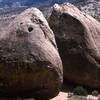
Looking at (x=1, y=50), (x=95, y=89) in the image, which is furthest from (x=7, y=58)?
(x=95, y=89)

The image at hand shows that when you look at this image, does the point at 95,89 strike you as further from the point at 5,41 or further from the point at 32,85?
the point at 5,41

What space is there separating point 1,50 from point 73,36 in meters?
3.41

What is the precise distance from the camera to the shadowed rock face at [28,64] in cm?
1043

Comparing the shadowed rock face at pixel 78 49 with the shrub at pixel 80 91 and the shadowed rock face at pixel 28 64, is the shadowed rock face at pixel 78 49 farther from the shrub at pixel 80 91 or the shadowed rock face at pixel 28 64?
the shadowed rock face at pixel 28 64

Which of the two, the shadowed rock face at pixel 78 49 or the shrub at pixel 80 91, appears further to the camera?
the shadowed rock face at pixel 78 49

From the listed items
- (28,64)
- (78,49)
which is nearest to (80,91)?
(78,49)

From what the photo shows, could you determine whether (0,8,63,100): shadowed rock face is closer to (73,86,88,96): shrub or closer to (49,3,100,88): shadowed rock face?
(73,86,88,96): shrub

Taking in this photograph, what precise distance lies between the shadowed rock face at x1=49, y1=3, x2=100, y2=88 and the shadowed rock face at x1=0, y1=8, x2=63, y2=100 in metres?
1.89

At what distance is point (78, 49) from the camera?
12.9 m

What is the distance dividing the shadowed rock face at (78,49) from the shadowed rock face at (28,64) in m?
1.89

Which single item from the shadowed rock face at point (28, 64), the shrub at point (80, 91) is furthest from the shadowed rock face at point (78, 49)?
the shadowed rock face at point (28, 64)

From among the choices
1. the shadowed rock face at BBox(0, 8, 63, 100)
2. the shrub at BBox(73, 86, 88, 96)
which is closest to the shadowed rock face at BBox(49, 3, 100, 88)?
the shrub at BBox(73, 86, 88, 96)

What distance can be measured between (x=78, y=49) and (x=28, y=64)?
3171 mm

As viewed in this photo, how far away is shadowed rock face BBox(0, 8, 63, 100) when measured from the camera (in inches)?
411
